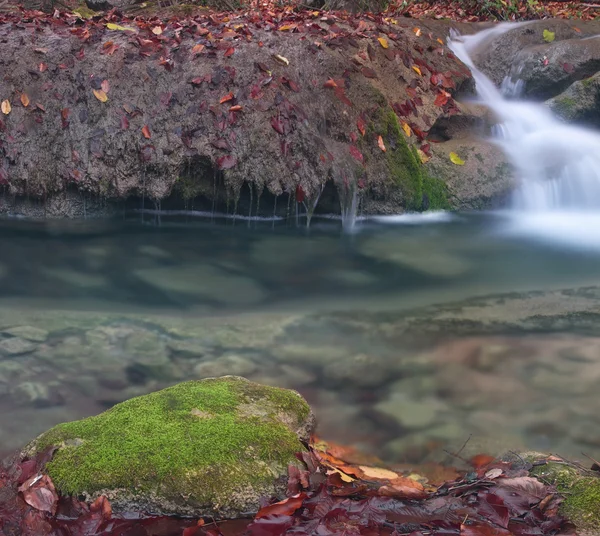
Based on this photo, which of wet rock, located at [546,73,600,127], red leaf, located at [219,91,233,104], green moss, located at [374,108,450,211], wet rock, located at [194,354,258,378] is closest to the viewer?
wet rock, located at [194,354,258,378]

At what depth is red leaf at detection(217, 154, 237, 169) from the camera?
22.8 ft

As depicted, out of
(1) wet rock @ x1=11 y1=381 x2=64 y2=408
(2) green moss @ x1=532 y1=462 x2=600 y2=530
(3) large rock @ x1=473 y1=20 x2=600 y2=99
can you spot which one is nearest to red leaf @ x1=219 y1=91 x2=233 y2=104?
(1) wet rock @ x1=11 y1=381 x2=64 y2=408

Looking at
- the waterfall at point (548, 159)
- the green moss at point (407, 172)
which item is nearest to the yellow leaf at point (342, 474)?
the green moss at point (407, 172)

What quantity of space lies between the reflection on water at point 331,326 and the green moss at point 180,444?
470 millimetres

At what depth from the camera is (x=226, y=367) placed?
4094 millimetres

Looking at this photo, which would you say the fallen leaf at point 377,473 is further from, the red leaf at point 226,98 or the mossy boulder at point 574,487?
the red leaf at point 226,98

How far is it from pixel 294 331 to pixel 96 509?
226cm

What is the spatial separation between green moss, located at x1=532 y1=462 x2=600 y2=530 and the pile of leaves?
42mm

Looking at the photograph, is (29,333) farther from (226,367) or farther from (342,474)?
(342,474)

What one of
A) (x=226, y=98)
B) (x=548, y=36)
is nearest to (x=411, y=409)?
(x=226, y=98)

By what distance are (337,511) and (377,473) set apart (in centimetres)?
51

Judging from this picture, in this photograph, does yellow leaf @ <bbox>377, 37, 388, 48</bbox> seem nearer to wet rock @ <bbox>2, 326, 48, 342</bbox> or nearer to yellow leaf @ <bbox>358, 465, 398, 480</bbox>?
wet rock @ <bbox>2, 326, 48, 342</bbox>

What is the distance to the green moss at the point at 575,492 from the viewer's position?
2449 millimetres

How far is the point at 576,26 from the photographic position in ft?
35.8
